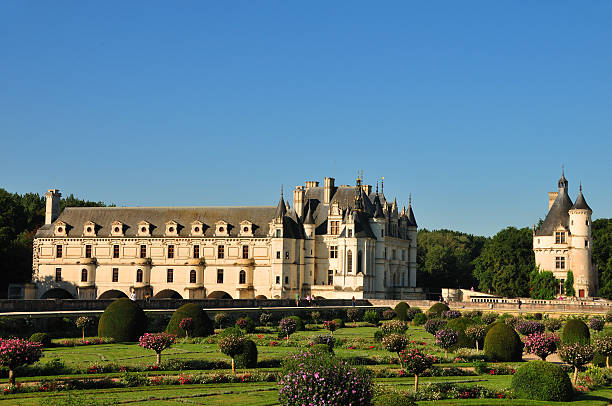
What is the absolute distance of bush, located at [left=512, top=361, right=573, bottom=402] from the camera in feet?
66.0

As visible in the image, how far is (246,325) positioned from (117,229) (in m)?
30.1

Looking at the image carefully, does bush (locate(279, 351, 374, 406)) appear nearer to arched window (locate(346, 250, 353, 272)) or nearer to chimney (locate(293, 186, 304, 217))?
arched window (locate(346, 250, 353, 272))

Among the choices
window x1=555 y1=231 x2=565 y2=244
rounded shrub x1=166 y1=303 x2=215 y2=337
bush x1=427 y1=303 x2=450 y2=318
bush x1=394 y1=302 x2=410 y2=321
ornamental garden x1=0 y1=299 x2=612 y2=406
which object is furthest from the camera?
window x1=555 y1=231 x2=565 y2=244

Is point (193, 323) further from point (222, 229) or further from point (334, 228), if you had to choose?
point (222, 229)

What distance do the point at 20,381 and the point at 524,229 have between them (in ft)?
181

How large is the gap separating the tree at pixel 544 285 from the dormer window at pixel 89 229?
113 feet

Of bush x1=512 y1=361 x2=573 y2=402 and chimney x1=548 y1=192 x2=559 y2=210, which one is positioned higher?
chimney x1=548 y1=192 x2=559 y2=210

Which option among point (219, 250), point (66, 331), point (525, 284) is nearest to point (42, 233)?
point (219, 250)

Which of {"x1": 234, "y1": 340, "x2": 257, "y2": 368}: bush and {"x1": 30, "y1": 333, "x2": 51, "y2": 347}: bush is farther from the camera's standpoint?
{"x1": 30, "y1": 333, "x2": 51, "y2": 347}: bush

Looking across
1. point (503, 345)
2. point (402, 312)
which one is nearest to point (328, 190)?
point (402, 312)

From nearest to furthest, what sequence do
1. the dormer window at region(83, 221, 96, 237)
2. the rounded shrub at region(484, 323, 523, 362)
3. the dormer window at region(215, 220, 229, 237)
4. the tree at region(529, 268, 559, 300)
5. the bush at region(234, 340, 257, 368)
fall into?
the bush at region(234, 340, 257, 368), the rounded shrub at region(484, 323, 523, 362), the tree at region(529, 268, 559, 300), the dormer window at region(215, 220, 229, 237), the dormer window at region(83, 221, 96, 237)

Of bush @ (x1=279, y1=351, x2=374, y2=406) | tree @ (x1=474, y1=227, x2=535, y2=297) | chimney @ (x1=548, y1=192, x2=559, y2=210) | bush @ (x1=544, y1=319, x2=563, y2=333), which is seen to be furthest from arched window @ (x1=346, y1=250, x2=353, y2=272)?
bush @ (x1=279, y1=351, x2=374, y2=406)

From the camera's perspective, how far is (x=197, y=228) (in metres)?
64.4

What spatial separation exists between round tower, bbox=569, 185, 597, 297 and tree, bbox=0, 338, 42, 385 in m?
46.9
